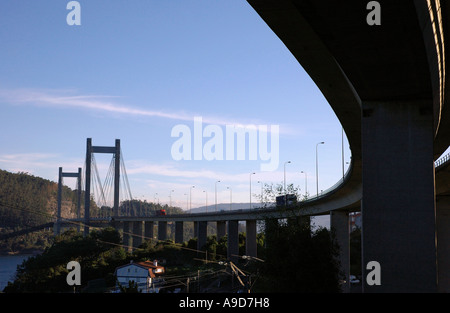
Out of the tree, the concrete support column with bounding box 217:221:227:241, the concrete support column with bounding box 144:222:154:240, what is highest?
the tree

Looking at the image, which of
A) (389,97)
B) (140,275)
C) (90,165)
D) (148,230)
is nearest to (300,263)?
(389,97)

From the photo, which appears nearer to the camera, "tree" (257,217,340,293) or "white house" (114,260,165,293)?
"tree" (257,217,340,293)

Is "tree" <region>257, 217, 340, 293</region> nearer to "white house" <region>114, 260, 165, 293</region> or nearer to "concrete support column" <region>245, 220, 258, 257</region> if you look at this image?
"white house" <region>114, 260, 165, 293</region>

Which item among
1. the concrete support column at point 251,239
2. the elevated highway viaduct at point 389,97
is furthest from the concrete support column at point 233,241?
the elevated highway viaduct at point 389,97

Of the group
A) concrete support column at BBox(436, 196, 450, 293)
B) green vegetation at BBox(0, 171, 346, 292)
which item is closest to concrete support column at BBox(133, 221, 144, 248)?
green vegetation at BBox(0, 171, 346, 292)

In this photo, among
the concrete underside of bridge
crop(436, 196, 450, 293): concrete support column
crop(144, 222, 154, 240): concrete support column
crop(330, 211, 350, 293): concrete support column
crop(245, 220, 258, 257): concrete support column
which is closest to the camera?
the concrete underside of bridge

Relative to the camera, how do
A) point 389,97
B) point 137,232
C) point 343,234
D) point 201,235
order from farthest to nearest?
point 137,232 < point 201,235 < point 343,234 < point 389,97

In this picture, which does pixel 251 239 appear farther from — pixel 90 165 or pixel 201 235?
pixel 90 165
